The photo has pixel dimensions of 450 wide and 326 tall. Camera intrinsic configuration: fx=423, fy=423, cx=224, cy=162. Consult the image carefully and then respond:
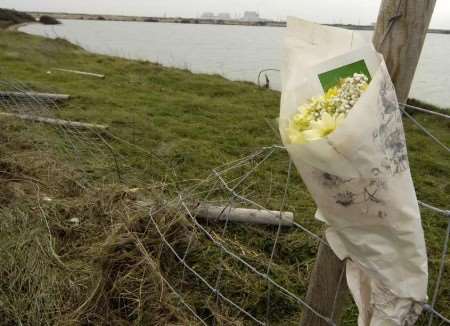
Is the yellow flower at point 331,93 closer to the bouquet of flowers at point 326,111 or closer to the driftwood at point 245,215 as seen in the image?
the bouquet of flowers at point 326,111

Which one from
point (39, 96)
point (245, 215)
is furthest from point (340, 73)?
point (39, 96)

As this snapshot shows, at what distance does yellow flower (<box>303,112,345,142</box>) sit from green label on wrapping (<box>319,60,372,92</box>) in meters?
→ 0.12

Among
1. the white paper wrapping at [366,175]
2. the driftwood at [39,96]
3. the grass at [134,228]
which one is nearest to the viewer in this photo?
the white paper wrapping at [366,175]

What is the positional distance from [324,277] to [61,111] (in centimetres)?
469

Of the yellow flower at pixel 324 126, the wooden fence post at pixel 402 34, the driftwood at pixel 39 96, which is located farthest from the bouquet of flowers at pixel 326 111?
the driftwood at pixel 39 96

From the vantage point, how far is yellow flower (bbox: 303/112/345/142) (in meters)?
0.95

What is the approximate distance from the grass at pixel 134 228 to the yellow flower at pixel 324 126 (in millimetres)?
1263

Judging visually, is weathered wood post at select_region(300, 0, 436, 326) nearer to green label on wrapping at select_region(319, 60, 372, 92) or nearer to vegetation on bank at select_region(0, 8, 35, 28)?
green label on wrapping at select_region(319, 60, 372, 92)

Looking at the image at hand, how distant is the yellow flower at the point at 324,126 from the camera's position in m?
0.95

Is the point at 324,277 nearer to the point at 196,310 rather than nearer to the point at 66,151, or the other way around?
the point at 196,310

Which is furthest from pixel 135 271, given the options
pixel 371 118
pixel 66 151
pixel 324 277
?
pixel 66 151

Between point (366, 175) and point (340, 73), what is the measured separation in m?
0.27

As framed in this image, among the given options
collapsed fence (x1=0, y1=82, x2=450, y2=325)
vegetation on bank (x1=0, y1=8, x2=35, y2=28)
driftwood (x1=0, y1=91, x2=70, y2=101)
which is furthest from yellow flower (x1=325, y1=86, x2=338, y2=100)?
vegetation on bank (x1=0, y1=8, x2=35, y2=28)

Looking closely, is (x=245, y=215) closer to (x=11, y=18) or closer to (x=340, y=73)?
(x=340, y=73)
